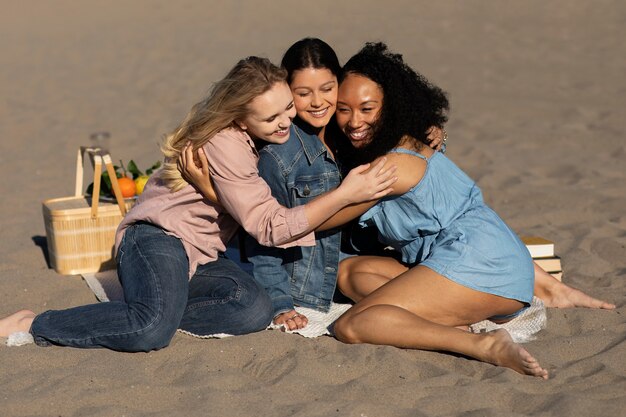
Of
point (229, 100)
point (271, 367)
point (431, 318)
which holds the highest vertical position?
point (229, 100)

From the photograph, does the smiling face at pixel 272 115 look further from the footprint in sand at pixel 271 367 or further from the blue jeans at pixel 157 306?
the footprint in sand at pixel 271 367

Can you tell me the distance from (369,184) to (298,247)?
0.72 metres

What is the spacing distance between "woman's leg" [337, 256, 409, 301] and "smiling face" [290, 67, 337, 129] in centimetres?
74

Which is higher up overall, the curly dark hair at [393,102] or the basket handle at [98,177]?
the curly dark hair at [393,102]

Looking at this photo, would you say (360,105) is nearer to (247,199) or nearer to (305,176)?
(305,176)

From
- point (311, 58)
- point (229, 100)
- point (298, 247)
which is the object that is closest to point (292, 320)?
point (298, 247)

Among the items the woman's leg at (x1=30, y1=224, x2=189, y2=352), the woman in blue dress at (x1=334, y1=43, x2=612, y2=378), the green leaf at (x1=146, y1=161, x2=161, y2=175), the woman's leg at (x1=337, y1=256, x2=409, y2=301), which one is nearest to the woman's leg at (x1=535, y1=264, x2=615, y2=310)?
the woman in blue dress at (x1=334, y1=43, x2=612, y2=378)

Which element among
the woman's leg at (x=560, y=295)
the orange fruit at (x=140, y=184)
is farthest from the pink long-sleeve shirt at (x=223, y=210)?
the woman's leg at (x=560, y=295)

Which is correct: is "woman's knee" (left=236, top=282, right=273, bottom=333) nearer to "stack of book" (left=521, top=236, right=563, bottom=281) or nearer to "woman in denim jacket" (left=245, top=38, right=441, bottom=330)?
"woman in denim jacket" (left=245, top=38, right=441, bottom=330)

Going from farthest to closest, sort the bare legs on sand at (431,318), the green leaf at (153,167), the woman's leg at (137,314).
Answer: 1. the green leaf at (153,167)
2. the woman's leg at (137,314)
3. the bare legs on sand at (431,318)

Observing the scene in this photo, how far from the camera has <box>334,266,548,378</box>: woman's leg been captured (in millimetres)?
Result: 3902

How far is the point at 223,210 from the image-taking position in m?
4.41

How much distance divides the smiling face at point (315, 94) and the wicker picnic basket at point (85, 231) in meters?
1.39

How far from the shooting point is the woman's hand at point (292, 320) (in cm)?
436
